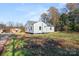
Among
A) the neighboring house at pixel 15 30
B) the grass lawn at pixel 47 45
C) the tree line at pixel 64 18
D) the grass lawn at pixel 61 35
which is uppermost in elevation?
the tree line at pixel 64 18

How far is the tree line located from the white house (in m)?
0.03

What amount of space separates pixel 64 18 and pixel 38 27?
20cm

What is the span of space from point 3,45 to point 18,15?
0.81 feet

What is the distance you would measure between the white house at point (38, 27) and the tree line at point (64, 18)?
0.10 ft

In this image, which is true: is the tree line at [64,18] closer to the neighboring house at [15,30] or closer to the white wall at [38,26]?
the white wall at [38,26]

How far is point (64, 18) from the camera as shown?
5.30 feet

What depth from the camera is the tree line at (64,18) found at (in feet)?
5.29

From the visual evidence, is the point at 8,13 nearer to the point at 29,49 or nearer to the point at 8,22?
the point at 8,22

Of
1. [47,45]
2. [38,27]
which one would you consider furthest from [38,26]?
[47,45]

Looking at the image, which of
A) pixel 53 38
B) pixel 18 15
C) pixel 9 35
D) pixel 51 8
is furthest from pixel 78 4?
pixel 9 35

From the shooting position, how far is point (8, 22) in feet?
5.25

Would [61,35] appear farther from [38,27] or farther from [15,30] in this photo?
[15,30]

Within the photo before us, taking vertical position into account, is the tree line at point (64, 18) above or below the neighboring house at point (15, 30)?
above

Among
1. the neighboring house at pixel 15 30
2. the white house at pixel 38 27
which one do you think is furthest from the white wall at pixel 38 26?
the neighboring house at pixel 15 30
